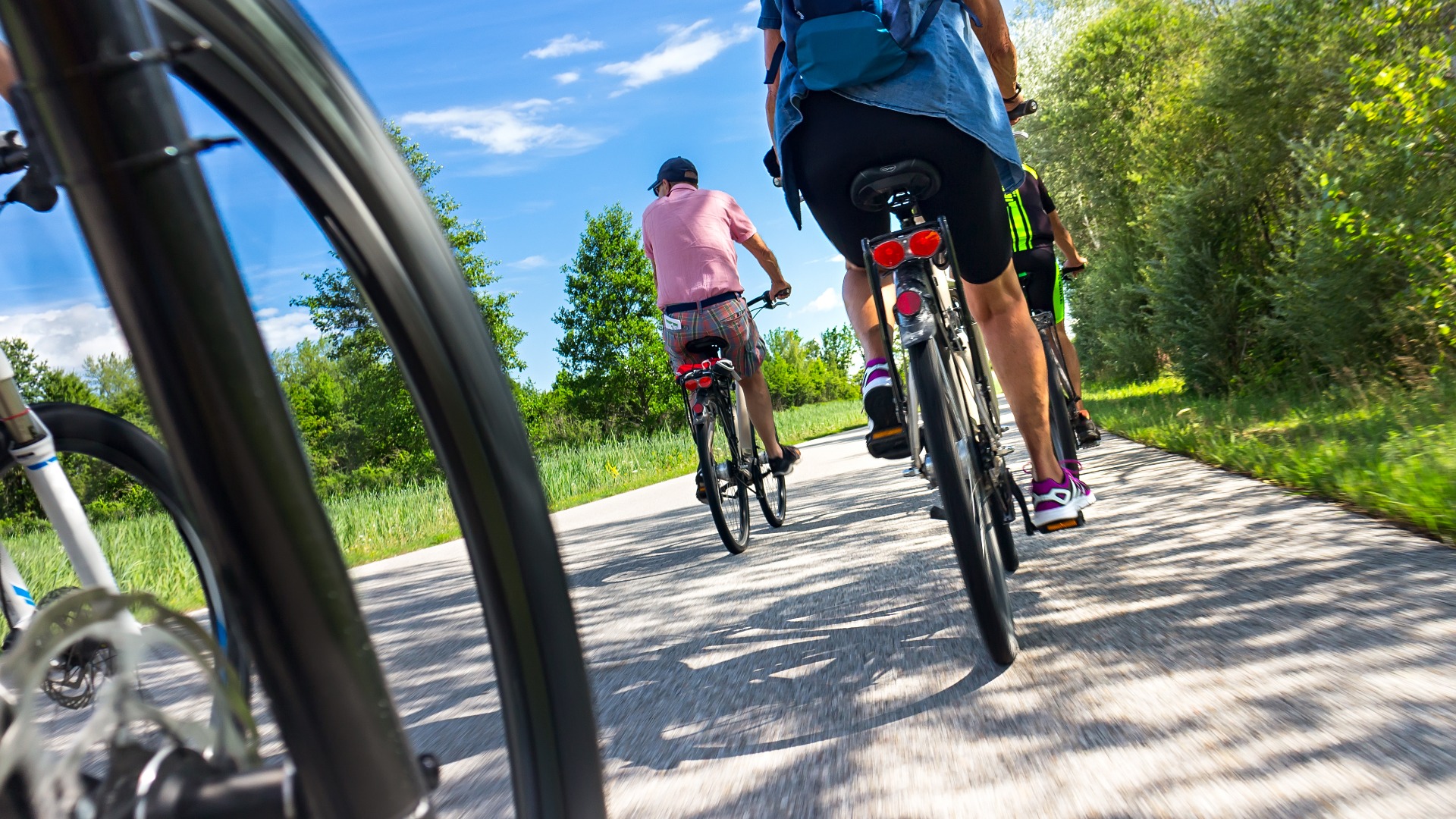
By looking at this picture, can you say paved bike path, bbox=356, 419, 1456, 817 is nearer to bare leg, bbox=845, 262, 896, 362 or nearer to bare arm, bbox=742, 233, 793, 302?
bare leg, bbox=845, 262, 896, 362

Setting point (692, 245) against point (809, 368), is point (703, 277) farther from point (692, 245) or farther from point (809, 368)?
point (809, 368)

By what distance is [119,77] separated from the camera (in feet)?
2.33

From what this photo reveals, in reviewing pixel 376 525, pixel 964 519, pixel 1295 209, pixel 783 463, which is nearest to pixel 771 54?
pixel 964 519

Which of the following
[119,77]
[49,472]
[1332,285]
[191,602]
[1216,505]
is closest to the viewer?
[119,77]

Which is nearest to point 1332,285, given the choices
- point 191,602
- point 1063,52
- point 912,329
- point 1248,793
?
point 912,329

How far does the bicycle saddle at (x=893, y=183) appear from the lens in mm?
2816

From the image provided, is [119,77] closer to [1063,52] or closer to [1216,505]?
[1216,505]

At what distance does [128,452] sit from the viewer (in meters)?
1.77

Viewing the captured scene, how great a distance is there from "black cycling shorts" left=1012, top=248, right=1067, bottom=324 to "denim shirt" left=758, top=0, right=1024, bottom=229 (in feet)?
8.41

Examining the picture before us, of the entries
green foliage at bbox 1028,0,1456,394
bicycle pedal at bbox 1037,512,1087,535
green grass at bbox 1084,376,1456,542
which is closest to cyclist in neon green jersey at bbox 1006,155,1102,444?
green grass at bbox 1084,376,1456,542

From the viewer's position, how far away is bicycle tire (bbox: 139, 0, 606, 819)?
846 millimetres

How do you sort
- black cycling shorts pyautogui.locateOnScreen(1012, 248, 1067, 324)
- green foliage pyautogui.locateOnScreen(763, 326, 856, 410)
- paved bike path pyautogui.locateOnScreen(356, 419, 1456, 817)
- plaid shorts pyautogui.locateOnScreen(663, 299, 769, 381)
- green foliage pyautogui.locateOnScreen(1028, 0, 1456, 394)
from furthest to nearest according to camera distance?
green foliage pyautogui.locateOnScreen(763, 326, 856, 410) → green foliage pyautogui.locateOnScreen(1028, 0, 1456, 394) → plaid shorts pyautogui.locateOnScreen(663, 299, 769, 381) → black cycling shorts pyautogui.locateOnScreen(1012, 248, 1067, 324) → paved bike path pyautogui.locateOnScreen(356, 419, 1456, 817)

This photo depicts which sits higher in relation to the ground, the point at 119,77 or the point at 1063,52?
the point at 1063,52

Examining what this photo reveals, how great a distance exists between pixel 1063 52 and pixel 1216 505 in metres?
27.0
